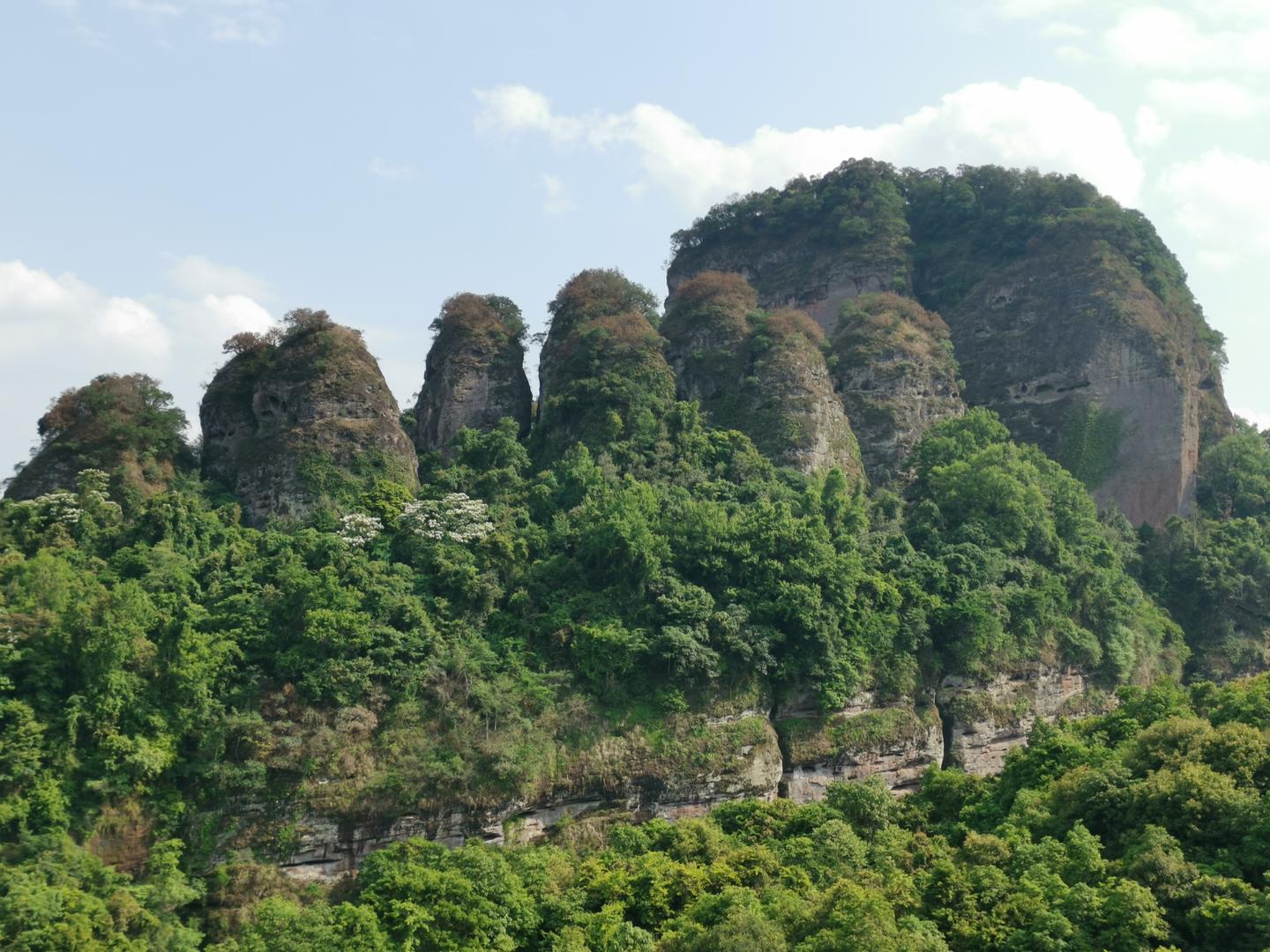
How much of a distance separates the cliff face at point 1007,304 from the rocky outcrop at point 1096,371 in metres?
0.05

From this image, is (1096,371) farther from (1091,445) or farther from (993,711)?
(993,711)

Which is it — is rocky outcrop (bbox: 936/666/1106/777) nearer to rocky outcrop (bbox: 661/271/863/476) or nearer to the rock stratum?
the rock stratum

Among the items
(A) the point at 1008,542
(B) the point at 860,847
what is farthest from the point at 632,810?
(A) the point at 1008,542

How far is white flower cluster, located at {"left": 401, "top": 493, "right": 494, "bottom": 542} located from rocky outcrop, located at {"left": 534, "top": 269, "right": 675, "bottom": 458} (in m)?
5.43

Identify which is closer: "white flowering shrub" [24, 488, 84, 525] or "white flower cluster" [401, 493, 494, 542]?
"white flowering shrub" [24, 488, 84, 525]

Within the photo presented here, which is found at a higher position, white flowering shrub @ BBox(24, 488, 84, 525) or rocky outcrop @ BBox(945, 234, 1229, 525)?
rocky outcrop @ BBox(945, 234, 1229, 525)

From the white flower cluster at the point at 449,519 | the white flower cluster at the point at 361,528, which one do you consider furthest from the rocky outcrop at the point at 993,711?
the white flower cluster at the point at 361,528

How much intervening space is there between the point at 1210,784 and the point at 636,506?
16.7 meters

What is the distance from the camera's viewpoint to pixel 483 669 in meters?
32.3

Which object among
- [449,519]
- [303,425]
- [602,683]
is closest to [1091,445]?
[602,683]

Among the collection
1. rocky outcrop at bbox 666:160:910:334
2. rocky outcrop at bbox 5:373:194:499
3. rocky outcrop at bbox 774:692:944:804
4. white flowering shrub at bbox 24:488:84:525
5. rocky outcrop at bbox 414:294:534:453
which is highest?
rocky outcrop at bbox 666:160:910:334

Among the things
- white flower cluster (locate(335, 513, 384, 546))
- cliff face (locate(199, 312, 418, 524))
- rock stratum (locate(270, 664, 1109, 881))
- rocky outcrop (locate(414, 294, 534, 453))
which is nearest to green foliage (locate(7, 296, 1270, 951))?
rock stratum (locate(270, 664, 1109, 881))

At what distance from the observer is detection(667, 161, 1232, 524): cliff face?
1863 inches

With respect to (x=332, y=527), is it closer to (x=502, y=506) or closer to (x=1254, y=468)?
(x=502, y=506)
